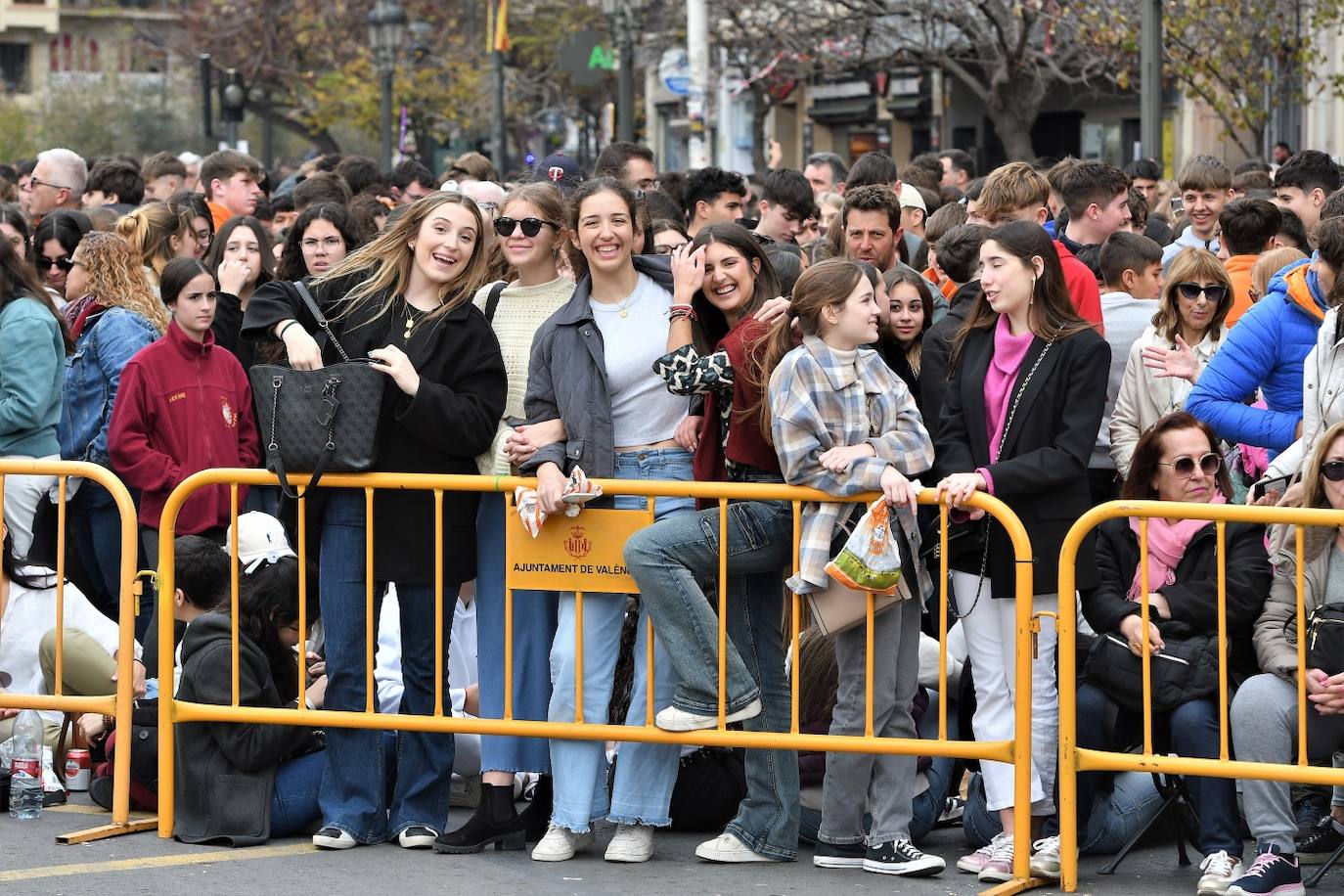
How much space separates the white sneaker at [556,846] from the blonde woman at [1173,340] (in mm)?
2766

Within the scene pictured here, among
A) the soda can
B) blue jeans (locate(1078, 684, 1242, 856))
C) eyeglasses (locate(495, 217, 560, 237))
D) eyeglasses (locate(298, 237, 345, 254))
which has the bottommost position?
the soda can

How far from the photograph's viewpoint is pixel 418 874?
6547mm

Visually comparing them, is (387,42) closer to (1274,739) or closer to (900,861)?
(900,861)

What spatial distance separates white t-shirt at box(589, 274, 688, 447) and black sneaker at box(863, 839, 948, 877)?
1.55 meters

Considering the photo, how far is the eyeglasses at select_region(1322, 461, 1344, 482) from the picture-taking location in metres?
6.33

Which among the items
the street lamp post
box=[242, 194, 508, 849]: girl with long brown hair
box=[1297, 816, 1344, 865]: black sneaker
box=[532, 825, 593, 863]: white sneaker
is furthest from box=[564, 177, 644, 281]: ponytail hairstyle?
the street lamp post

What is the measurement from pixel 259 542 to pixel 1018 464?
9.11 ft

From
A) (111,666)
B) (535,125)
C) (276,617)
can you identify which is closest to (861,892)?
(276,617)

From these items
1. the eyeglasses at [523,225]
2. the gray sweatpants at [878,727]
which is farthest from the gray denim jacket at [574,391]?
the gray sweatpants at [878,727]

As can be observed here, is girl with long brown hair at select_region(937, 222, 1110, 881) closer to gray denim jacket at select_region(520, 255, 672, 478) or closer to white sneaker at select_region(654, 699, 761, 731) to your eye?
white sneaker at select_region(654, 699, 761, 731)

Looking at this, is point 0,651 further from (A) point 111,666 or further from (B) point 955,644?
(B) point 955,644

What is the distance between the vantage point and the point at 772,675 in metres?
6.85

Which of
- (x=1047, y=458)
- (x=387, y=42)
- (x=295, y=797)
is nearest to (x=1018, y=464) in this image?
(x=1047, y=458)

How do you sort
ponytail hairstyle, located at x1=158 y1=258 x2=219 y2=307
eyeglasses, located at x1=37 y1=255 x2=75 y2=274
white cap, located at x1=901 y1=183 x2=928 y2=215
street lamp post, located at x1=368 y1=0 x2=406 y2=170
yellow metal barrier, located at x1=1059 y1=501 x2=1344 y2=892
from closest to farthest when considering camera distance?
yellow metal barrier, located at x1=1059 y1=501 x2=1344 y2=892 → ponytail hairstyle, located at x1=158 y1=258 x2=219 y2=307 → eyeglasses, located at x1=37 y1=255 x2=75 y2=274 → white cap, located at x1=901 y1=183 x2=928 y2=215 → street lamp post, located at x1=368 y1=0 x2=406 y2=170
